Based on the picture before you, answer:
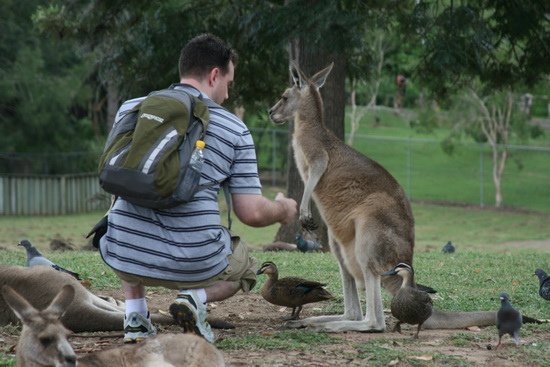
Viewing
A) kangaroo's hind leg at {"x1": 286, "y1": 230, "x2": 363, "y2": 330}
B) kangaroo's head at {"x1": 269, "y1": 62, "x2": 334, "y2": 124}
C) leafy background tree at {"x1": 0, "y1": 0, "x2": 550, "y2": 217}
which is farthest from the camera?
leafy background tree at {"x1": 0, "y1": 0, "x2": 550, "y2": 217}

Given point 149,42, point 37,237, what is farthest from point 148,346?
point 37,237

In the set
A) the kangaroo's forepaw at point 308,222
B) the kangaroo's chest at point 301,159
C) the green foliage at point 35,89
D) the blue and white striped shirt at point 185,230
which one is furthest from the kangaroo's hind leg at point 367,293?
the green foliage at point 35,89

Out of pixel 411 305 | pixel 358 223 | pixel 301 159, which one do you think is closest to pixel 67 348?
pixel 411 305

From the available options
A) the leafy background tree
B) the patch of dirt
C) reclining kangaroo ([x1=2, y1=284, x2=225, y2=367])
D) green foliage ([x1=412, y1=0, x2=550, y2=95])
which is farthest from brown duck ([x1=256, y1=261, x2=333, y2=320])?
green foliage ([x1=412, y1=0, x2=550, y2=95])

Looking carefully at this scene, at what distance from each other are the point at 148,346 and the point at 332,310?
311 centimetres

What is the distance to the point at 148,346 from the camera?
4.69 m

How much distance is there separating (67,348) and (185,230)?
122cm

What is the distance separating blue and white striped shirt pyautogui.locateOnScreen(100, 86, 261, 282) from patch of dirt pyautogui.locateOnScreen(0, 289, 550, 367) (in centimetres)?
56

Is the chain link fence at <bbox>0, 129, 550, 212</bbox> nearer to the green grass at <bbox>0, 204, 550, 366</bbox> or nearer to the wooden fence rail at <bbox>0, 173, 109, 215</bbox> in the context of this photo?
the wooden fence rail at <bbox>0, 173, 109, 215</bbox>

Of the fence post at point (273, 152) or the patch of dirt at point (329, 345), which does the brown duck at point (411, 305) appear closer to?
the patch of dirt at point (329, 345)

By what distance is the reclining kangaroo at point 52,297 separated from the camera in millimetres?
6363

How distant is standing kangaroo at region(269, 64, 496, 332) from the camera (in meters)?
6.78

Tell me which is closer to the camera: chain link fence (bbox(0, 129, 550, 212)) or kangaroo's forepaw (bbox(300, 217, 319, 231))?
kangaroo's forepaw (bbox(300, 217, 319, 231))

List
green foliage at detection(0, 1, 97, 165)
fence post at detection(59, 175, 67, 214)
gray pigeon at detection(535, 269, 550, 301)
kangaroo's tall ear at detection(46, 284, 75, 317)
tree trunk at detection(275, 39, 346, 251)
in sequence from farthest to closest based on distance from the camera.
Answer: fence post at detection(59, 175, 67, 214) < green foliage at detection(0, 1, 97, 165) < tree trunk at detection(275, 39, 346, 251) < gray pigeon at detection(535, 269, 550, 301) < kangaroo's tall ear at detection(46, 284, 75, 317)
